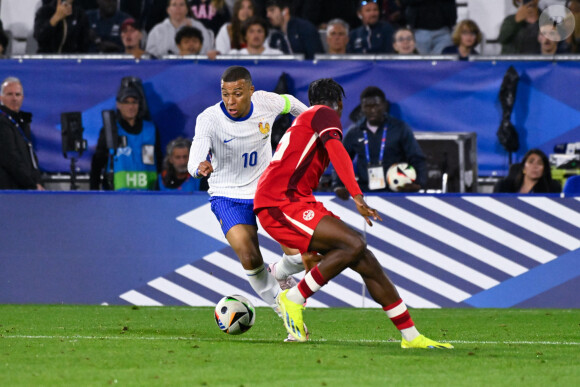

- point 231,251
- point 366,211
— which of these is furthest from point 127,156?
point 366,211

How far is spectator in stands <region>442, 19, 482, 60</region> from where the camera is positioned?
14953 millimetres

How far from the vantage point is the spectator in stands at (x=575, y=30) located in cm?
1500

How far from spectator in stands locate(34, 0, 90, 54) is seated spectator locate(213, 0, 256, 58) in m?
2.24

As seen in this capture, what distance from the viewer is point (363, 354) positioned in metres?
7.31

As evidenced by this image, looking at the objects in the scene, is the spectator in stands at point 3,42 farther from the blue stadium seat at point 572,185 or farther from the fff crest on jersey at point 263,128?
the blue stadium seat at point 572,185

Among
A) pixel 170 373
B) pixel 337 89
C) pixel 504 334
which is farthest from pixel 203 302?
pixel 170 373

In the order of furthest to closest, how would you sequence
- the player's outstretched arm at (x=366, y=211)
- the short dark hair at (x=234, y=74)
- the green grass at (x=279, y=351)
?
the short dark hair at (x=234, y=74)
the player's outstretched arm at (x=366, y=211)
the green grass at (x=279, y=351)

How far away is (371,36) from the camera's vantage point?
15703 millimetres

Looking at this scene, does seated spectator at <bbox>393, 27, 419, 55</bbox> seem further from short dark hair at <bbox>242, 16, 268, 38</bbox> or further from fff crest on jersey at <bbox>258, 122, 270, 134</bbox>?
fff crest on jersey at <bbox>258, 122, 270, 134</bbox>

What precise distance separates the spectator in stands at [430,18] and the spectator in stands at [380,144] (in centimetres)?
332

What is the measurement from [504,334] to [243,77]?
3.20 m

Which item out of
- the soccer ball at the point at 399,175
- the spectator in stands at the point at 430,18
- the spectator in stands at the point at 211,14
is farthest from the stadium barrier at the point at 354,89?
the soccer ball at the point at 399,175

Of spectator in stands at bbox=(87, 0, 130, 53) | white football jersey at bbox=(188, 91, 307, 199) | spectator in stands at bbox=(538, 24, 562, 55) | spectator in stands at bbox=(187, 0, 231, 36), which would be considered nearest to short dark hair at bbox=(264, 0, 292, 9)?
spectator in stands at bbox=(187, 0, 231, 36)

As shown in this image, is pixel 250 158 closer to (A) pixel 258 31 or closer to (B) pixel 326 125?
(B) pixel 326 125
